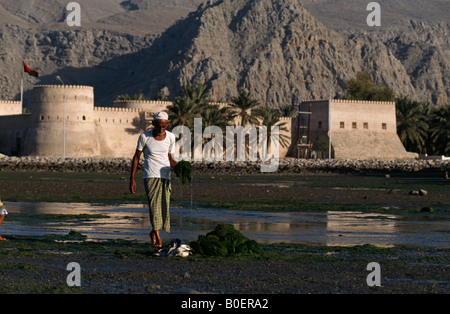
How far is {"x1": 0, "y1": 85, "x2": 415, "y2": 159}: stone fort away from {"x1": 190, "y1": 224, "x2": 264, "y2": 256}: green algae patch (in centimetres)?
5313

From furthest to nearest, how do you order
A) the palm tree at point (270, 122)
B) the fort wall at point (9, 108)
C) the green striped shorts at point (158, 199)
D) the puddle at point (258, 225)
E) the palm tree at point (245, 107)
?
the fort wall at point (9, 108), the palm tree at point (270, 122), the palm tree at point (245, 107), the puddle at point (258, 225), the green striped shorts at point (158, 199)

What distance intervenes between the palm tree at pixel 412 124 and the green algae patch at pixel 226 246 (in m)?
65.0

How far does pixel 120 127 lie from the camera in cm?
6906

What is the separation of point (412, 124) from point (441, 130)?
787cm

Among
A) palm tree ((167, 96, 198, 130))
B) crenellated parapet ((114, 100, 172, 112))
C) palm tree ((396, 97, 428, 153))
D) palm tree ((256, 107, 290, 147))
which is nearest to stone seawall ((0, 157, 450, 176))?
palm tree ((167, 96, 198, 130))

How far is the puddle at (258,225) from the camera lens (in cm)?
1273

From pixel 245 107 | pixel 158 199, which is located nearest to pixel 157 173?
pixel 158 199

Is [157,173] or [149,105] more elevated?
[149,105]

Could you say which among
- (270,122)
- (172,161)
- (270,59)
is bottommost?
(172,161)

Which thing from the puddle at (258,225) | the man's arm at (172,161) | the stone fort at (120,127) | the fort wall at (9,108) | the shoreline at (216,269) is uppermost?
the fort wall at (9,108)

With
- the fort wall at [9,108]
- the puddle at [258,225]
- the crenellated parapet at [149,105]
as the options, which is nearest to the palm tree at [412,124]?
the crenellated parapet at [149,105]

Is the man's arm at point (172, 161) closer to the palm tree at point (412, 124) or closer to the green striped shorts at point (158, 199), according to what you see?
the green striped shorts at point (158, 199)

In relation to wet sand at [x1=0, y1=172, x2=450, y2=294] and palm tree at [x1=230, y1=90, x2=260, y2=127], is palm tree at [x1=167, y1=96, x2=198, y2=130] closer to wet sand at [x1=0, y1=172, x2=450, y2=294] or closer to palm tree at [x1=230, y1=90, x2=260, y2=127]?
palm tree at [x1=230, y1=90, x2=260, y2=127]

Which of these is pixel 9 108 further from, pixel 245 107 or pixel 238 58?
pixel 238 58
